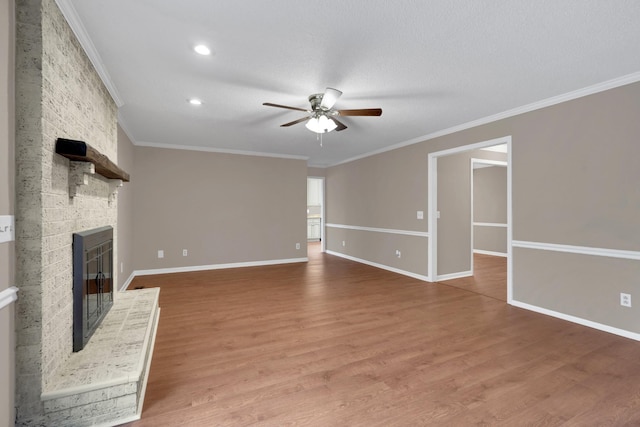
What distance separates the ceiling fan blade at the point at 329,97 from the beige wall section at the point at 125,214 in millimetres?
2938

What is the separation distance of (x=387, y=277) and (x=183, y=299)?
3.32 meters

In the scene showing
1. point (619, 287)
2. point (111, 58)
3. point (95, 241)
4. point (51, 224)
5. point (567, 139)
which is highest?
point (111, 58)

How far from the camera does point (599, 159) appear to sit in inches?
112

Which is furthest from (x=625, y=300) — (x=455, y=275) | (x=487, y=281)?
(x=455, y=275)

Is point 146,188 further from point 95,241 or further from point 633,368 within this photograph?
point 633,368

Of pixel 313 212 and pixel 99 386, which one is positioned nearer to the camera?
pixel 99 386

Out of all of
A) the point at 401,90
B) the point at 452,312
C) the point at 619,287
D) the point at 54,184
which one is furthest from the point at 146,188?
the point at 619,287

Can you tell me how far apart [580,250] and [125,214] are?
5901 millimetres

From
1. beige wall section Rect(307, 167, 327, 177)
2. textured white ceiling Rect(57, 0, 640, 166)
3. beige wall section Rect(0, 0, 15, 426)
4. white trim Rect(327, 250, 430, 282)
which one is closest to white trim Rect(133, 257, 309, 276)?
white trim Rect(327, 250, 430, 282)

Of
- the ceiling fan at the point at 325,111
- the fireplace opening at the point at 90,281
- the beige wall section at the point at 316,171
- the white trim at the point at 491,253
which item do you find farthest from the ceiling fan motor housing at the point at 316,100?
the white trim at the point at 491,253

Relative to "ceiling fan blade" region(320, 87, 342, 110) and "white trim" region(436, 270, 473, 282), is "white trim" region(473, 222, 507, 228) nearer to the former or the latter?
"white trim" region(436, 270, 473, 282)

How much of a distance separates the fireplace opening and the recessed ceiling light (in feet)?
5.23

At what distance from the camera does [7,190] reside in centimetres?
134

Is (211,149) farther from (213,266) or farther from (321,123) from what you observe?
(321,123)
